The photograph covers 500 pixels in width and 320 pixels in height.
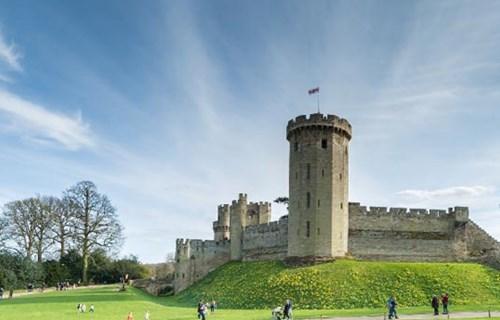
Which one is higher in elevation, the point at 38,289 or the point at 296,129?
the point at 296,129

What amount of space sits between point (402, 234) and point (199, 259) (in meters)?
24.2

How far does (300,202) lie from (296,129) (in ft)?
24.2

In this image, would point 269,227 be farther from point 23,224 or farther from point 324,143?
point 23,224

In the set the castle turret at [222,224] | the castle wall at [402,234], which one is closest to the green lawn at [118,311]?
the castle wall at [402,234]

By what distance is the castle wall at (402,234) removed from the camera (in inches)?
2069

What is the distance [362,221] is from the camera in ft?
175

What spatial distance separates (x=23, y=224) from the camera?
70.8 meters

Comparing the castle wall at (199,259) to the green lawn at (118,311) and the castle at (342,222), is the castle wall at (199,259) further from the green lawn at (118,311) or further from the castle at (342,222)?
the green lawn at (118,311)

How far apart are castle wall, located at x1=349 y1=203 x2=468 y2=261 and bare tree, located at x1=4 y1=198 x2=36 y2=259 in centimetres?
4202

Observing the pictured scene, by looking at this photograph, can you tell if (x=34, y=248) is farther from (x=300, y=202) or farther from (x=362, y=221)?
(x=362, y=221)

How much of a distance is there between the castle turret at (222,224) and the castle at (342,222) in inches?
703

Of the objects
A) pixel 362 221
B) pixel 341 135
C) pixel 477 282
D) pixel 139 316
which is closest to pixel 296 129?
pixel 341 135

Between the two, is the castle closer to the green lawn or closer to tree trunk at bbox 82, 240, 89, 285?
the green lawn

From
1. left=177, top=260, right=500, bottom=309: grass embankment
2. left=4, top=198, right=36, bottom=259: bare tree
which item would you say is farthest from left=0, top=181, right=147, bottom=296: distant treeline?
left=177, top=260, right=500, bottom=309: grass embankment
